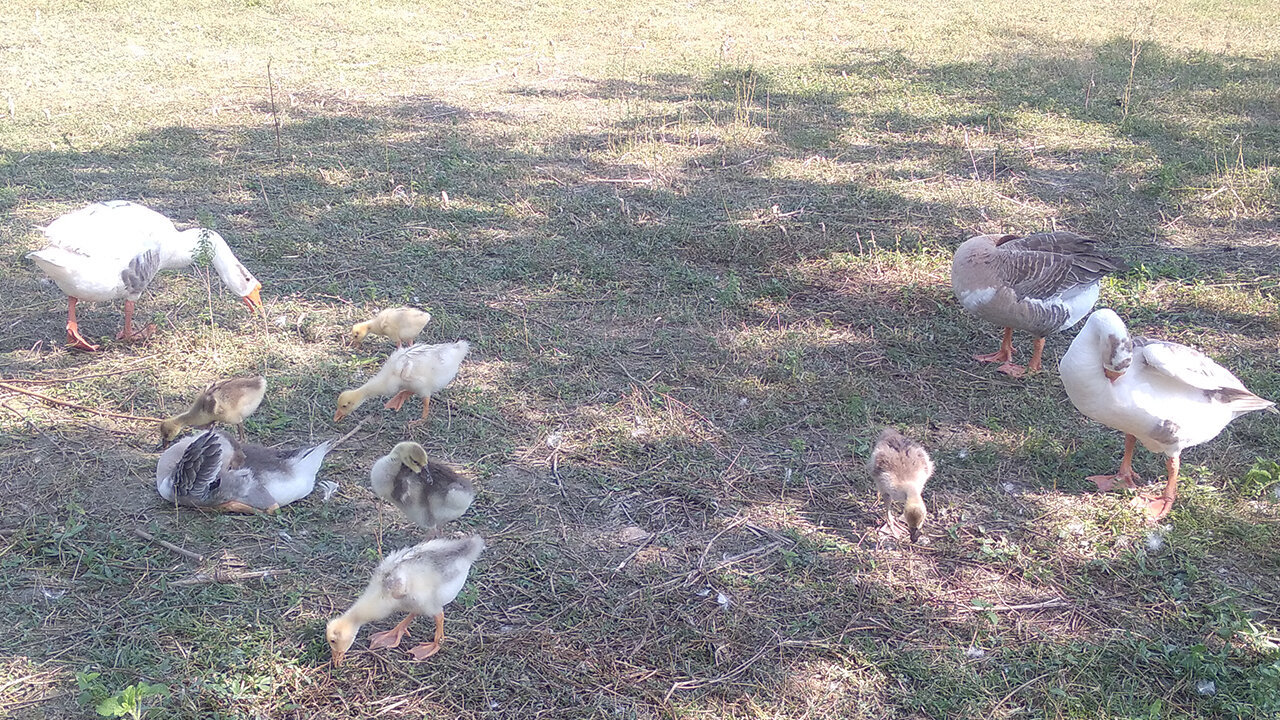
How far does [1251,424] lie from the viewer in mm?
5000

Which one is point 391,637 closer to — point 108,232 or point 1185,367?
point 108,232

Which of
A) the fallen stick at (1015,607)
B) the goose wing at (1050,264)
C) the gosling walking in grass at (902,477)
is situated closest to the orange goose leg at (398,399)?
the gosling walking in grass at (902,477)

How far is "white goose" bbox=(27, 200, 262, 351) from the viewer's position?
5238 mm

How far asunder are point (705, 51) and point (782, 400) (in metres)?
8.94

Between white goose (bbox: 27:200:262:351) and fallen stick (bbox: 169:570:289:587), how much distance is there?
2.32 m

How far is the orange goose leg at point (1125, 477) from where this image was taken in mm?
4504

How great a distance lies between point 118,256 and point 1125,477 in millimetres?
5527

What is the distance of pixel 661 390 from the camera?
17.3ft

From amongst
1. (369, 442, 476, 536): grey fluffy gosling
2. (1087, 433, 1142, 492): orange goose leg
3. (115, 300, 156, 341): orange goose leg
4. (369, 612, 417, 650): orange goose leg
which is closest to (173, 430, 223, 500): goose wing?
(369, 442, 476, 536): grey fluffy gosling

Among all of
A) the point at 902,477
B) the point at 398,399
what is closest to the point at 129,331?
the point at 398,399

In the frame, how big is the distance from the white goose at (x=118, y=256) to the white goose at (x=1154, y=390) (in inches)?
187

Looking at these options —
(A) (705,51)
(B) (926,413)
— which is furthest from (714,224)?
(A) (705,51)

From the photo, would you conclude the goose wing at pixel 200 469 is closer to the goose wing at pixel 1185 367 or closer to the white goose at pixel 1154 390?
the white goose at pixel 1154 390

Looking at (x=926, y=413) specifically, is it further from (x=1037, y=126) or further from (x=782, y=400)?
(x=1037, y=126)
